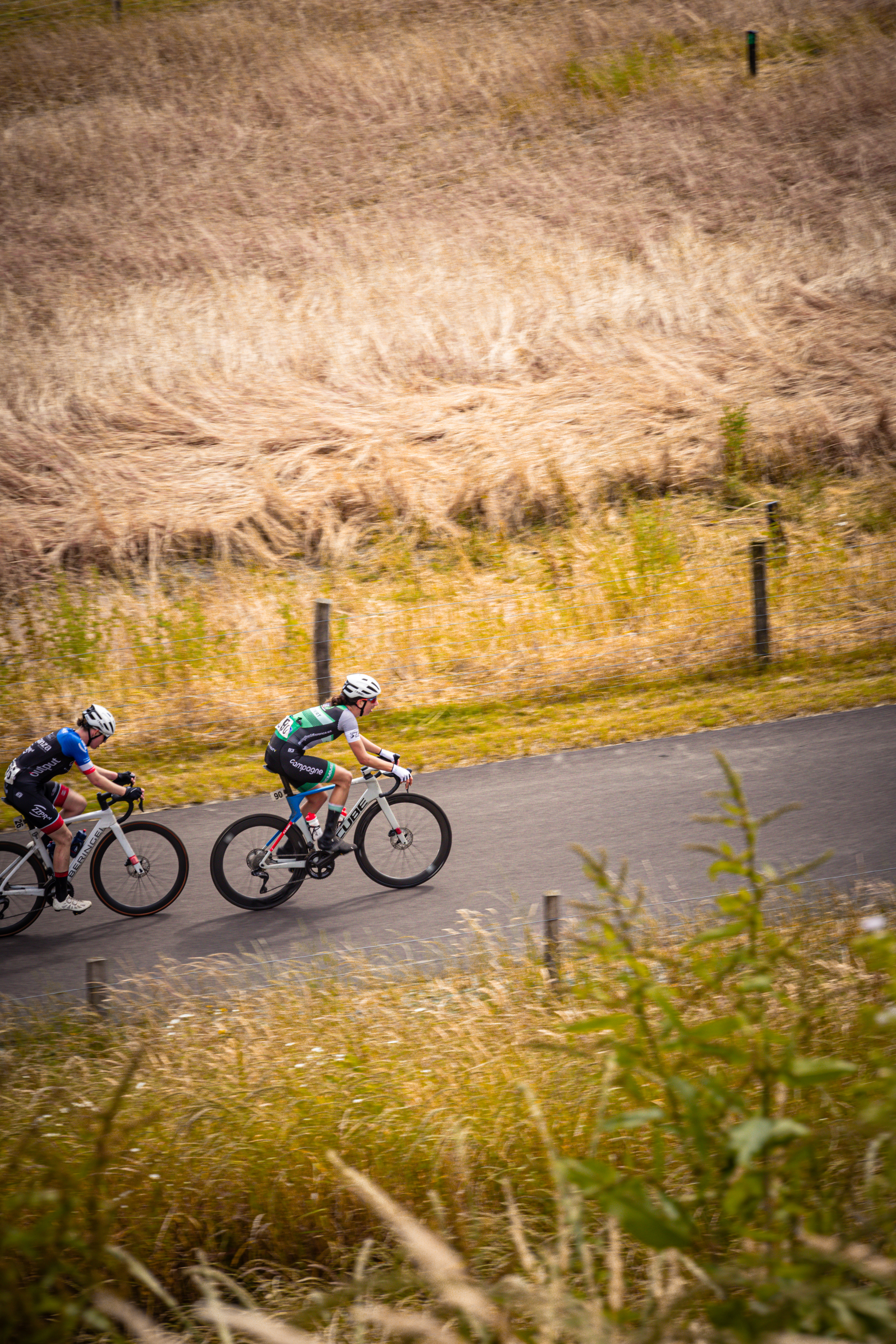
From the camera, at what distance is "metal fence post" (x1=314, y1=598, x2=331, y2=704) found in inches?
466

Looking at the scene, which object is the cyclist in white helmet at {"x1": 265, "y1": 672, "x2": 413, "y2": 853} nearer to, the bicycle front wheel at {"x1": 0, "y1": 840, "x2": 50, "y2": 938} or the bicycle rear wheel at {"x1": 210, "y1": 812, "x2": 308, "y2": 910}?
the bicycle rear wheel at {"x1": 210, "y1": 812, "x2": 308, "y2": 910}

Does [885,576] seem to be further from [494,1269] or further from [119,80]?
[119,80]

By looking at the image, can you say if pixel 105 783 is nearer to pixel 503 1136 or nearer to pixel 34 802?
pixel 34 802

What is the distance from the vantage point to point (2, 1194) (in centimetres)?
338

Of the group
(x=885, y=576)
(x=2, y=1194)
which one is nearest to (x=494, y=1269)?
(x=2, y=1194)

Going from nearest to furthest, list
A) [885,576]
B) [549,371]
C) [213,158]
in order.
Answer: [885,576] < [549,371] < [213,158]

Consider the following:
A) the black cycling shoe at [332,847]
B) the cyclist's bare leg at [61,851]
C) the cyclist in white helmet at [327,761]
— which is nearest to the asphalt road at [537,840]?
the black cycling shoe at [332,847]

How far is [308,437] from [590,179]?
15.7m

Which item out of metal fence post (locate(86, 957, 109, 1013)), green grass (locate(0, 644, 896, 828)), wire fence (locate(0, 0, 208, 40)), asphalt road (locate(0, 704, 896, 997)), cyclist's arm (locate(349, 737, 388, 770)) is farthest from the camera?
wire fence (locate(0, 0, 208, 40))

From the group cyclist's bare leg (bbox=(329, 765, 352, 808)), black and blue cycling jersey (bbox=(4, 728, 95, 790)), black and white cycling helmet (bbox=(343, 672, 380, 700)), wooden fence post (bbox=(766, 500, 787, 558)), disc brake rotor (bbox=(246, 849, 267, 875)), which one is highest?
wooden fence post (bbox=(766, 500, 787, 558))

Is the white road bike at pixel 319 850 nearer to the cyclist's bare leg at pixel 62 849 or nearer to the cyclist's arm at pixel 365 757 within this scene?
the cyclist's arm at pixel 365 757

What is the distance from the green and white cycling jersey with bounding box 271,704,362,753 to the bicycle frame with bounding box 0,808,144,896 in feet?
4.86

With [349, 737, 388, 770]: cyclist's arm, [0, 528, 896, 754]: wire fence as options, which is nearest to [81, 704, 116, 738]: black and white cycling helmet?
[349, 737, 388, 770]: cyclist's arm

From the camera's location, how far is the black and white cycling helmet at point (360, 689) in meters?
7.99
